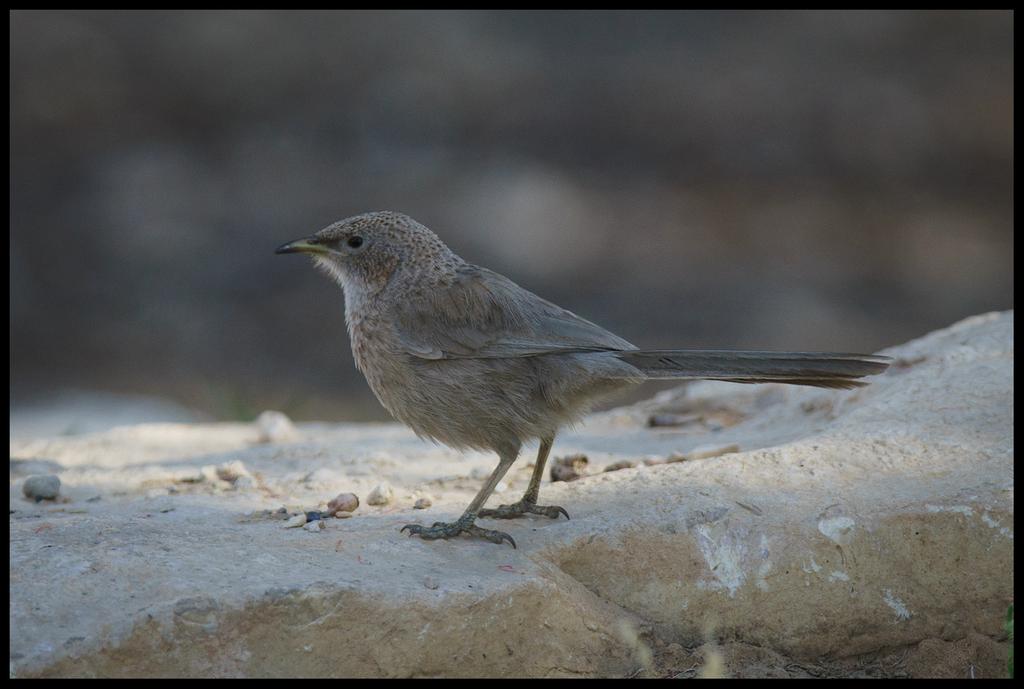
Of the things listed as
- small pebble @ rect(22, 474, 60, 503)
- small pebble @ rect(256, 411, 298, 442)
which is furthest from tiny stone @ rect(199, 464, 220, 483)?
small pebble @ rect(256, 411, 298, 442)

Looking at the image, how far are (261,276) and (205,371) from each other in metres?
1.13

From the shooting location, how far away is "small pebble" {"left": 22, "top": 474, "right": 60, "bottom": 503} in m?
4.41

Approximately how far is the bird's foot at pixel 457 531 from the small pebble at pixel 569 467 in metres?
0.97

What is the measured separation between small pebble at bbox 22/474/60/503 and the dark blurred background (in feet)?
18.5

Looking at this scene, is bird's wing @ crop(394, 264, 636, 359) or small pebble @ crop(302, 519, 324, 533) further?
bird's wing @ crop(394, 264, 636, 359)

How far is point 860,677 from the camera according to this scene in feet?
11.2

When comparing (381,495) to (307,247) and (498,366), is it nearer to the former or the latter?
(498,366)

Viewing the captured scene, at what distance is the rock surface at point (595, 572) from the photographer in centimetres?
302

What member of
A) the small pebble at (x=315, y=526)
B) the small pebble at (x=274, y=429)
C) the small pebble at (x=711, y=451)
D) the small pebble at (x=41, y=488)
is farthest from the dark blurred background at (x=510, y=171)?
the small pebble at (x=315, y=526)

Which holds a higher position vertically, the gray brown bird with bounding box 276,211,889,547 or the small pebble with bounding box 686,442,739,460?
the gray brown bird with bounding box 276,211,889,547

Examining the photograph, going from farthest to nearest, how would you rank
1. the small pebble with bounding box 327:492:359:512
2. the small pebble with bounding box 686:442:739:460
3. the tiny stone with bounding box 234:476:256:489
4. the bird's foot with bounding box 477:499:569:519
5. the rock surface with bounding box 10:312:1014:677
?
the small pebble with bounding box 686:442:739:460 < the tiny stone with bounding box 234:476:256:489 < the small pebble with bounding box 327:492:359:512 < the bird's foot with bounding box 477:499:569:519 < the rock surface with bounding box 10:312:1014:677

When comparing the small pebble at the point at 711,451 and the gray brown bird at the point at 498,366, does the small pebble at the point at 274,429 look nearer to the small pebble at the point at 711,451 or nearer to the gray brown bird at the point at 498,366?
the gray brown bird at the point at 498,366

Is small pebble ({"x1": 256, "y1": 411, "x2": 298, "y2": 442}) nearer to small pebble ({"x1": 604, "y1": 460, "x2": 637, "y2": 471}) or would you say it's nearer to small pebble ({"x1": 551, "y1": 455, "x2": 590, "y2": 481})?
small pebble ({"x1": 551, "y1": 455, "x2": 590, "y2": 481})

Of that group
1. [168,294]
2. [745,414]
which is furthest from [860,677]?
[168,294]
